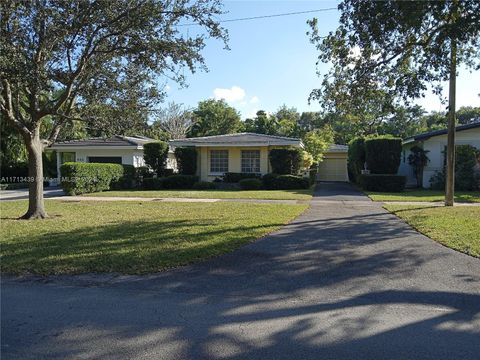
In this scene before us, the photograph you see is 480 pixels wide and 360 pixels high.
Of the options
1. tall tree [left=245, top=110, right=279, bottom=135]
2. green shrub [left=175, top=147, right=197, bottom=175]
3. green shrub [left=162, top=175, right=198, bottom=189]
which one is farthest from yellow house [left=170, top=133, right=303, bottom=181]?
tall tree [left=245, top=110, right=279, bottom=135]

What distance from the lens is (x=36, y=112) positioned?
471 inches

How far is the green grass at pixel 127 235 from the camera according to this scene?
697 cm

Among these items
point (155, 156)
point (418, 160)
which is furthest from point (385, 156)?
point (155, 156)

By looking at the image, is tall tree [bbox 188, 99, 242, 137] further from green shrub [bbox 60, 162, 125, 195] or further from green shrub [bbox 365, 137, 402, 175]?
green shrub [bbox 365, 137, 402, 175]

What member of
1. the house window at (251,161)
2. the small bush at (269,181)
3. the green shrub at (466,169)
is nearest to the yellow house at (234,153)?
the house window at (251,161)

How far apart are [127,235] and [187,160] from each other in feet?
59.7

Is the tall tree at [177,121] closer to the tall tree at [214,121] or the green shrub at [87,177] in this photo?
the tall tree at [214,121]

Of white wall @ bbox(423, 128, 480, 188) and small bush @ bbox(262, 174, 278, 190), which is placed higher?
white wall @ bbox(423, 128, 480, 188)

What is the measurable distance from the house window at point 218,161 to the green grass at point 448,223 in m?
14.4

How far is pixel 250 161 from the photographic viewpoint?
27656mm

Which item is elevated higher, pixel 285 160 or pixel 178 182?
pixel 285 160

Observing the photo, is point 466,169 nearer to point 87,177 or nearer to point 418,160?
point 418,160

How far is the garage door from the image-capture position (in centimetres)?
3744

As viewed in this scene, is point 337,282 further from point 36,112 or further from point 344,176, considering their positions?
point 344,176
